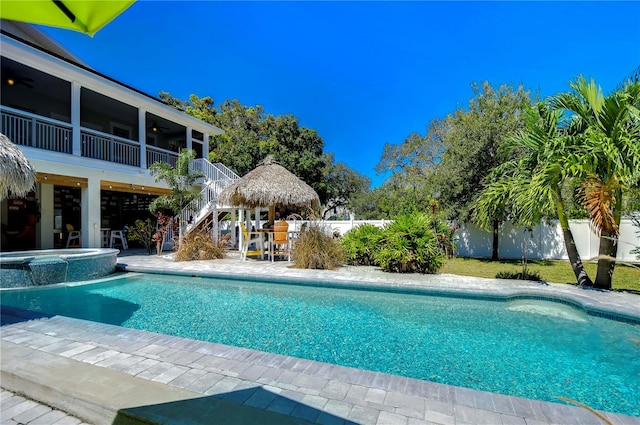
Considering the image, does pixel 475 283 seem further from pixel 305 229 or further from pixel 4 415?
pixel 4 415

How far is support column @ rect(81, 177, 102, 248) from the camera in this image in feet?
38.8

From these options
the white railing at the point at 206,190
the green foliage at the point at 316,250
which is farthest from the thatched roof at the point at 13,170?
the white railing at the point at 206,190

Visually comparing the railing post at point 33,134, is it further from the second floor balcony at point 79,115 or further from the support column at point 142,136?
the support column at point 142,136

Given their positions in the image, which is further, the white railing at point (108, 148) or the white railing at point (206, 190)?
the white railing at point (206, 190)

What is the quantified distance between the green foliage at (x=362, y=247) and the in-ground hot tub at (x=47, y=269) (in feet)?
24.3

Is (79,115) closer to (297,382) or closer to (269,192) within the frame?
(269,192)

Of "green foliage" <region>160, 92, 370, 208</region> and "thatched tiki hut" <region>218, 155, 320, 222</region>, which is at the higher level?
"green foliage" <region>160, 92, 370, 208</region>

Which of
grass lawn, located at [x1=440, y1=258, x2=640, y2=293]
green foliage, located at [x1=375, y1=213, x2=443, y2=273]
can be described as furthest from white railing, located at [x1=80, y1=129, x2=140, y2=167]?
grass lawn, located at [x1=440, y1=258, x2=640, y2=293]

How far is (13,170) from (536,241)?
16.7m

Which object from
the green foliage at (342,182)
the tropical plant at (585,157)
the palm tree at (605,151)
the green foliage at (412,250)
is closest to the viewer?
the palm tree at (605,151)

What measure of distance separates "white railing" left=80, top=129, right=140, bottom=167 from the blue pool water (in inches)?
248

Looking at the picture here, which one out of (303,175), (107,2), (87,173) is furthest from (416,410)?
(303,175)

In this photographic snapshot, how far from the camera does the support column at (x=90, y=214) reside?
1183cm

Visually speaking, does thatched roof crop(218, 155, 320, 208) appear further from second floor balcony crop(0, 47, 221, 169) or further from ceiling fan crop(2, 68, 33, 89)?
ceiling fan crop(2, 68, 33, 89)
